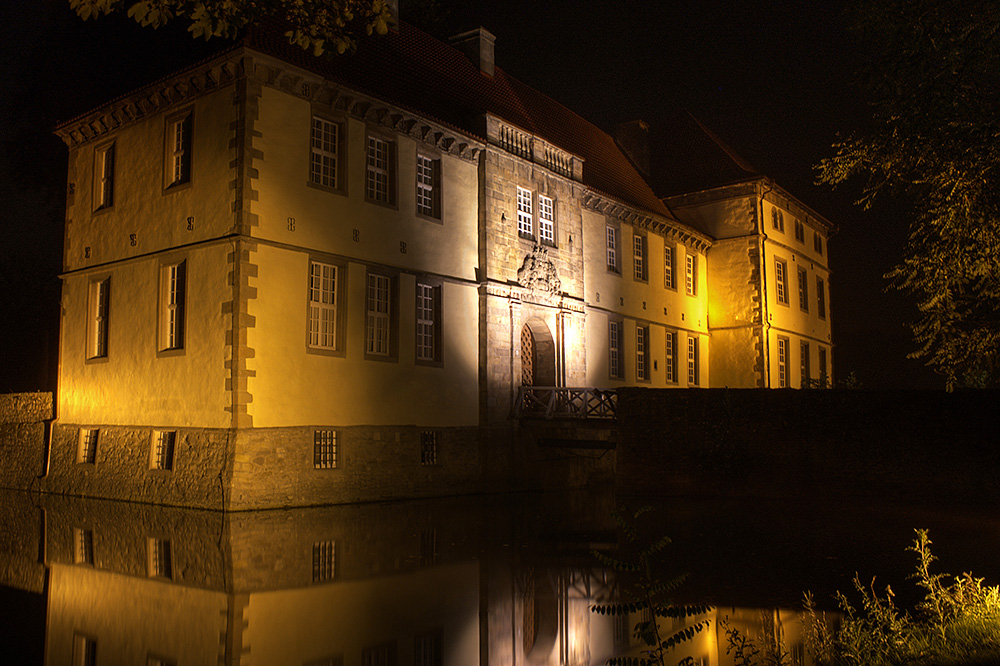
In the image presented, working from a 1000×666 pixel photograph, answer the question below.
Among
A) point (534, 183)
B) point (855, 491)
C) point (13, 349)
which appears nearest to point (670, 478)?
point (855, 491)

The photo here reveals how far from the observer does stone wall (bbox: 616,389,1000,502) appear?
17875mm

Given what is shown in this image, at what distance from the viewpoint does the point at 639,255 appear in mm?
30328

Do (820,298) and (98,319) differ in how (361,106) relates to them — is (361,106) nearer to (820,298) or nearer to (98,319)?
(98,319)

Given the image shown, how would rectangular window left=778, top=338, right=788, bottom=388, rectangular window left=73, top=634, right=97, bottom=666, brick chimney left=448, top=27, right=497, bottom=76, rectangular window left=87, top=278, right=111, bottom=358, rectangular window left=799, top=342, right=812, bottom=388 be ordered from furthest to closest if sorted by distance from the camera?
1. rectangular window left=799, top=342, right=812, bottom=388
2. rectangular window left=778, top=338, right=788, bottom=388
3. brick chimney left=448, top=27, right=497, bottom=76
4. rectangular window left=87, top=278, right=111, bottom=358
5. rectangular window left=73, top=634, right=97, bottom=666

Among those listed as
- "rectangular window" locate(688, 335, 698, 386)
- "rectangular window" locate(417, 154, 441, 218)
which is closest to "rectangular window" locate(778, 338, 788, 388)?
"rectangular window" locate(688, 335, 698, 386)

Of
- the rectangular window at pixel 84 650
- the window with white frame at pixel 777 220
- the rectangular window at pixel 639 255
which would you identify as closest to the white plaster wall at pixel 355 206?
the rectangular window at pixel 639 255

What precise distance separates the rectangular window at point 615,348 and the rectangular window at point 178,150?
1477 cm

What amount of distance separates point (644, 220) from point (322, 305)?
1592 cm

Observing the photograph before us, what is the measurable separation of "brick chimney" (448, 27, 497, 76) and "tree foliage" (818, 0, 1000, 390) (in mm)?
16016

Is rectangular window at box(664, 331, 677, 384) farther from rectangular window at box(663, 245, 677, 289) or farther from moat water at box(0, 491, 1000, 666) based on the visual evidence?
moat water at box(0, 491, 1000, 666)

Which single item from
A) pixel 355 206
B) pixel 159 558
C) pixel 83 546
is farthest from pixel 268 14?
pixel 355 206

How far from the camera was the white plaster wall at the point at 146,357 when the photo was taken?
54.5 ft

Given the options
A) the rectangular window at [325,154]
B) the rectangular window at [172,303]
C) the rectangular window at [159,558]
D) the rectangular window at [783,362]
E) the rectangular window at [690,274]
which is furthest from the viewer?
the rectangular window at [783,362]

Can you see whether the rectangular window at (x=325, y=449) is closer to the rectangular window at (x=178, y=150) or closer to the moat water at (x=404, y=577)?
the moat water at (x=404, y=577)
